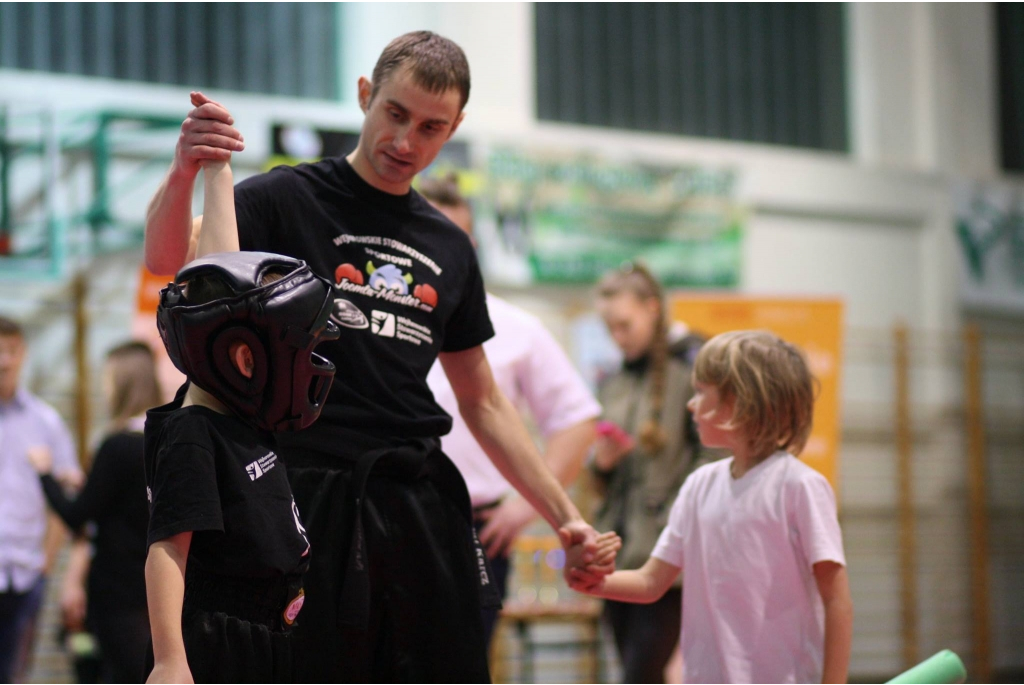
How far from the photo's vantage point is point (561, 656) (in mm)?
6754

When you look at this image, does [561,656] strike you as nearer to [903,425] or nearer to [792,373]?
[903,425]

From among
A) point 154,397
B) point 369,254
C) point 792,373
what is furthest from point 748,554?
point 154,397

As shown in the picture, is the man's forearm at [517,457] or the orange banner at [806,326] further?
the orange banner at [806,326]

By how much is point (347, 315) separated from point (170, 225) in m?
0.30

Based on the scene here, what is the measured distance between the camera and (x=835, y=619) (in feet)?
6.80

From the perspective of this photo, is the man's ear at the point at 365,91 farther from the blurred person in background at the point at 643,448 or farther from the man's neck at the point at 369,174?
the blurred person in background at the point at 643,448

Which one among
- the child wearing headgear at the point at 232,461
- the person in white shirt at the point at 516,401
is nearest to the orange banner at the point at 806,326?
the person in white shirt at the point at 516,401

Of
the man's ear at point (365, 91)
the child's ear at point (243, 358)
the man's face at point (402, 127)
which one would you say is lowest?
the child's ear at point (243, 358)

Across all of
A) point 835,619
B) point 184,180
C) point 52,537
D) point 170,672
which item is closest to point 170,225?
point 184,180

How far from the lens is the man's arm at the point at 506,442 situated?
2207 mm

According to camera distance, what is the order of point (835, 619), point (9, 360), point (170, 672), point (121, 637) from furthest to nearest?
point (9, 360)
point (121, 637)
point (835, 619)
point (170, 672)

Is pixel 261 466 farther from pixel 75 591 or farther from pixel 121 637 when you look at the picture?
pixel 75 591

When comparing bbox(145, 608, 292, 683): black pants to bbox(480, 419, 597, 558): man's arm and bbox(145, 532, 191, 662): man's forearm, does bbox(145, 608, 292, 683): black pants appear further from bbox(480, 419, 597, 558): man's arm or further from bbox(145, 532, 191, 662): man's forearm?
bbox(480, 419, 597, 558): man's arm

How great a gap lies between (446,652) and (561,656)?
5.08m
